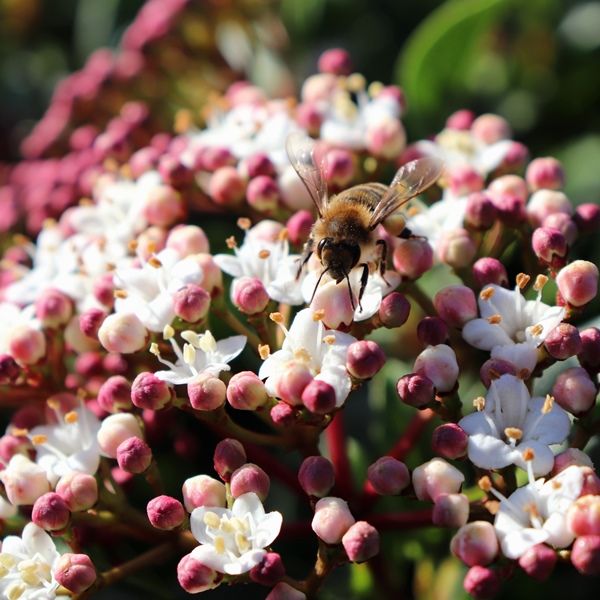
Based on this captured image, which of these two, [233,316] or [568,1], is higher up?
[568,1]

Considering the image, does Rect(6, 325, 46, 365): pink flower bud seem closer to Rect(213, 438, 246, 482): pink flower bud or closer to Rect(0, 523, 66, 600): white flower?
Rect(0, 523, 66, 600): white flower

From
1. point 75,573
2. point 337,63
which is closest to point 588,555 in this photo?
point 75,573

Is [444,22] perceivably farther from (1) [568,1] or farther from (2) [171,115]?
(2) [171,115]

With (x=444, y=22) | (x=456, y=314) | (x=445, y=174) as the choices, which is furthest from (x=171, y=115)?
(x=456, y=314)

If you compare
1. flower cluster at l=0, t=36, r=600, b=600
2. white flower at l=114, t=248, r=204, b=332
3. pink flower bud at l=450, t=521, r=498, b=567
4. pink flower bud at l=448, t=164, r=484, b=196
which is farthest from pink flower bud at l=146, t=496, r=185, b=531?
pink flower bud at l=448, t=164, r=484, b=196

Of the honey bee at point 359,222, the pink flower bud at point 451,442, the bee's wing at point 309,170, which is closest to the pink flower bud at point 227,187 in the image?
the bee's wing at point 309,170

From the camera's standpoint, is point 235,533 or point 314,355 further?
point 314,355

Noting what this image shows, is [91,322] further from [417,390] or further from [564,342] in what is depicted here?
[564,342]

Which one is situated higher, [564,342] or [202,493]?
[564,342]
